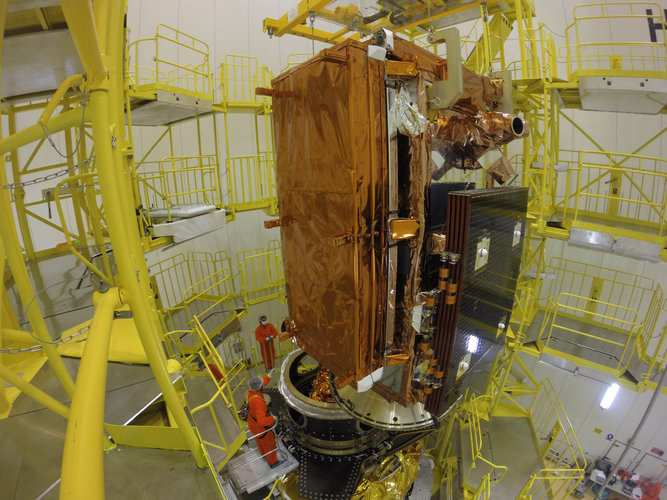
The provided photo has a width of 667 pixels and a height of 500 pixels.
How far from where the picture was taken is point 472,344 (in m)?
2.96

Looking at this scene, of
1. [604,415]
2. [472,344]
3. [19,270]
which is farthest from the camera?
[604,415]

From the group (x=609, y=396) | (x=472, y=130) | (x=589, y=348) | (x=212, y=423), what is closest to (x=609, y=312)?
(x=609, y=396)

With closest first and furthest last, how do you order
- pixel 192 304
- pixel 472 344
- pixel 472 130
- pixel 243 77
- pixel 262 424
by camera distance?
pixel 472 130
pixel 472 344
pixel 262 424
pixel 192 304
pixel 243 77

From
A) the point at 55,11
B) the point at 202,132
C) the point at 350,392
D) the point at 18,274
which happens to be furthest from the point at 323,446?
Result: the point at 202,132

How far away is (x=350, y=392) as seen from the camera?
3334mm

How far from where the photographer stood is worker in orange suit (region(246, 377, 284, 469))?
3359mm

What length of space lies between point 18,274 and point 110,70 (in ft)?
5.83

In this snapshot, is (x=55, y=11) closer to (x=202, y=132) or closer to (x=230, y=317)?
(x=230, y=317)

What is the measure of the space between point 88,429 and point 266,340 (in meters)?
4.68

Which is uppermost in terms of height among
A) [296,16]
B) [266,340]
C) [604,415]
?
[296,16]

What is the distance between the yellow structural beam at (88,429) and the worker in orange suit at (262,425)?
218 cm

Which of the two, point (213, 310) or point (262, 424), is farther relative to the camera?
point (213, 310)

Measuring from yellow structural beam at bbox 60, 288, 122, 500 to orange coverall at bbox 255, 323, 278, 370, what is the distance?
4301 millimetres

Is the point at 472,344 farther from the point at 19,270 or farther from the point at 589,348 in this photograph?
the point at 19,270
